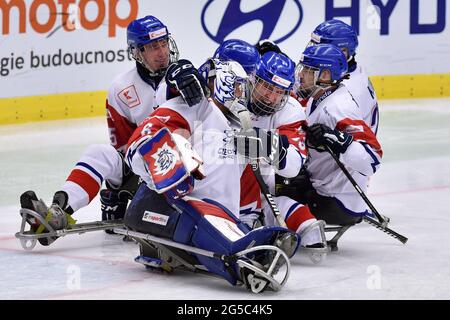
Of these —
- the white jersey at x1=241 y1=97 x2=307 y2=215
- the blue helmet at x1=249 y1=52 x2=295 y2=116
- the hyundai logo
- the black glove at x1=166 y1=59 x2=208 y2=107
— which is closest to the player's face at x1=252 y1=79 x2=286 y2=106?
the blue helmet at x1=249 y1=52 x2=295 y2=116

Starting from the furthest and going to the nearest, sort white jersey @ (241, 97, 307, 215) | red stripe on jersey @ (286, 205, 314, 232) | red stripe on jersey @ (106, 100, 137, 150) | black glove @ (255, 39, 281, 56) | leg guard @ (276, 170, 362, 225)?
black glove @ (255, 39, 281, 56) → red stripe on jersey @ (106, 100, 137, 150) → leg guard @ (276, 170, 362, 225) → red stripe on jersey @ (286, 205, 314, 232) → white jersey @ (241, 97, 307, 215)

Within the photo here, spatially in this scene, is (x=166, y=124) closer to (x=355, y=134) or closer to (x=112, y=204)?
(x=355, y=134)

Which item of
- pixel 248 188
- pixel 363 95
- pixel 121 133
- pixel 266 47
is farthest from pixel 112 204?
pixel 363 95

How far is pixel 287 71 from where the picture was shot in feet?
14.2

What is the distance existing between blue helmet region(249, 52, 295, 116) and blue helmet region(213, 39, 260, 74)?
267 millimetres

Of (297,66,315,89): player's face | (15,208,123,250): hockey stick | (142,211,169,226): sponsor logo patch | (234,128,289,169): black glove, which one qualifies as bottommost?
(15,208,123,250): hockey stick

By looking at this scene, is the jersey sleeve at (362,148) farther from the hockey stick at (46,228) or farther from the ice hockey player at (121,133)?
the hockey stick at (46,228)

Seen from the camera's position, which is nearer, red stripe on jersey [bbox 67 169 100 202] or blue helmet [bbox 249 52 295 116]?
blue helmet [bbox 249 52 295 116]

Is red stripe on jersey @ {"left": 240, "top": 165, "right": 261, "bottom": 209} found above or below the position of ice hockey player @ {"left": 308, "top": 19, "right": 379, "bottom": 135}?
below

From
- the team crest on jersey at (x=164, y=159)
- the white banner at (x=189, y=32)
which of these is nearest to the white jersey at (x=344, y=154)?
the team crest on jersey at (x=164, y=159)

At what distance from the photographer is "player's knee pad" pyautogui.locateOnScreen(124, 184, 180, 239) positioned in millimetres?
4121

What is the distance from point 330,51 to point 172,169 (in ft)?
4.03

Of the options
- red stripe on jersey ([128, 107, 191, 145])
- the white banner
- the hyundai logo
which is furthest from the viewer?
the hyundai logo

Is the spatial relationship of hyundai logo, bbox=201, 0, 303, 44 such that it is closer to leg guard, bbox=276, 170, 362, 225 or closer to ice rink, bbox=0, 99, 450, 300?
ice rink, bbox=0, 99, 450, 300
